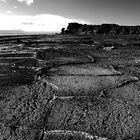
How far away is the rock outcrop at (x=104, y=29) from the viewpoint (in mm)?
22127

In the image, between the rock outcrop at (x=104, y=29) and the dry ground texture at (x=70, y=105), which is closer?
the dry ground texture at (x=70, y=105)

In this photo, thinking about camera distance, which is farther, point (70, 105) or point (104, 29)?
point (104, 29)

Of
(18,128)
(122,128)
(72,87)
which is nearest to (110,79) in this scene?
(72,87)

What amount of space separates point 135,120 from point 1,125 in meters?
0.96

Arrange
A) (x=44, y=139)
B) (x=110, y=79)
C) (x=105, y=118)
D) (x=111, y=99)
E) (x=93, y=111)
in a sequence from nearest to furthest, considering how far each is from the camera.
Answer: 1. (x=44, y=139)
2. (x=105, y=118)
3. (x=93, y=111)
4. (x=111, y=99)
5. (x=110, y=79)

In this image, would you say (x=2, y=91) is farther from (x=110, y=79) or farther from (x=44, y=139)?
(x=110, y=79)

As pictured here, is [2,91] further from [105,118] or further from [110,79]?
[110,79]

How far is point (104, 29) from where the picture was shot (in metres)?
26.1

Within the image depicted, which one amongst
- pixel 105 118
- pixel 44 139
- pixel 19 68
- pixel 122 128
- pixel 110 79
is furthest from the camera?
pixel 19 68

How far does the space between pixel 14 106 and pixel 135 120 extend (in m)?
0.98

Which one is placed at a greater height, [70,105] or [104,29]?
[70,105]

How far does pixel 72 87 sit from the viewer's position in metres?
1.98

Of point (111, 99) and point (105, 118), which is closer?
point (105, 118)

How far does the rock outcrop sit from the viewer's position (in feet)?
72.6
